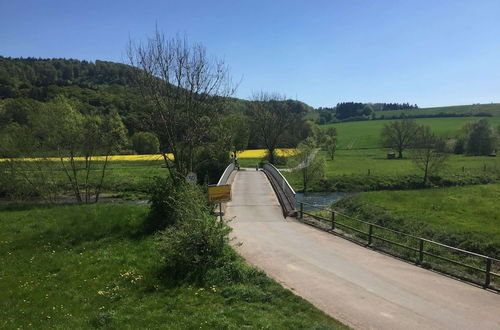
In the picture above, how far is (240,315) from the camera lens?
7695mm

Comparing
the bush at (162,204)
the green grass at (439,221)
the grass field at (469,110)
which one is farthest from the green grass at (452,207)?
the grass field at (469,110)

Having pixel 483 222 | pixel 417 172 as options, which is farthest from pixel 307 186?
pixel 483 222

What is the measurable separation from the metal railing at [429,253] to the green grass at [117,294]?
611 cm

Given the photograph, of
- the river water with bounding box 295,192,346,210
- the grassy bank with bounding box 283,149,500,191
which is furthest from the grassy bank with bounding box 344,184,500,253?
the grassy bank with bounding box 283,149,500,191

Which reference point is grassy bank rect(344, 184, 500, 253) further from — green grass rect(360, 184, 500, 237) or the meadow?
the meadow

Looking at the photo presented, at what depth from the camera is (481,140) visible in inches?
2815

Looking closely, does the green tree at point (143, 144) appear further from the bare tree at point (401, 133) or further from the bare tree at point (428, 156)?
the bare tree at point (401, 133)

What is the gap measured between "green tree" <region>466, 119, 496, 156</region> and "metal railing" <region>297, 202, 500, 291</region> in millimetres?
62204

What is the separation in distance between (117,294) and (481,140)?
80920mm

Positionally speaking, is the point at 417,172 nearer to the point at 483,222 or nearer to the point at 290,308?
the point at 483,222

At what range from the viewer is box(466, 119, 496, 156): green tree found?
70688 mm

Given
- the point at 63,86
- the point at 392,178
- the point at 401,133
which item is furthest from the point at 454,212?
the point at 63,86

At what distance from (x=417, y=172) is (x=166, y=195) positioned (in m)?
41.8

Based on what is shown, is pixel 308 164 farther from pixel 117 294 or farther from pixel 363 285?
pixel 117 294
